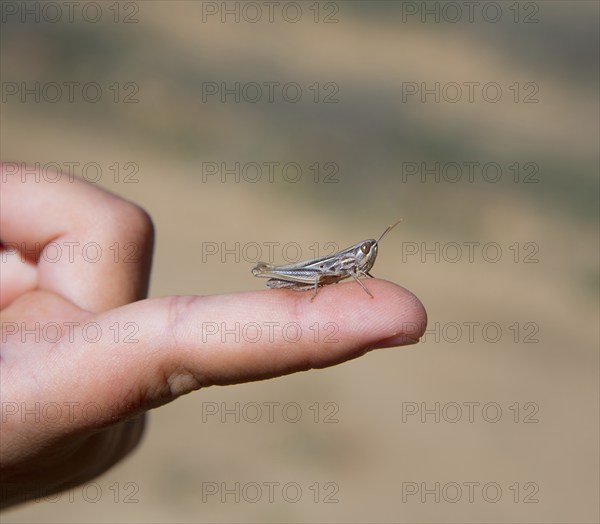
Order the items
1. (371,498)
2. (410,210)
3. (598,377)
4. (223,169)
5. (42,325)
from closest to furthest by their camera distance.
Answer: (42,325) → (371,498) → (598,377) → (410,210) → (223,169)

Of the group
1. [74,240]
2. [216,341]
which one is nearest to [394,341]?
[216,341]

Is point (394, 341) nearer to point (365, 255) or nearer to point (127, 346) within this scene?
point (365, 255)

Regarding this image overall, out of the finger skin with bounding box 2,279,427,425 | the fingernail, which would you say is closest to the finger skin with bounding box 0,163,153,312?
the finger skin with bounding box 2,279,427,425

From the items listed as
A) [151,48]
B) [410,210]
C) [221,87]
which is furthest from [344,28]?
[410,210]

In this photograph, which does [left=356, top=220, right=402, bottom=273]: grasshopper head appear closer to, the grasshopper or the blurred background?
the grasshopper

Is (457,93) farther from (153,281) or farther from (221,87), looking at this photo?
(153,281)
